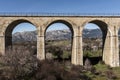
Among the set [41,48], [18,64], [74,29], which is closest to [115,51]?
[74,29]

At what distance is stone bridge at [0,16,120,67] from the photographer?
200 feet

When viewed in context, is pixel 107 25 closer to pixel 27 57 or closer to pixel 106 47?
pixel 106 47

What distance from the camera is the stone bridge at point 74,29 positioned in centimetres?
6088

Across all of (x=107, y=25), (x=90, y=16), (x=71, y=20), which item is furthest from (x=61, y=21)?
(x=107, y=25)

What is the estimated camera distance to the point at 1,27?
60812 mm

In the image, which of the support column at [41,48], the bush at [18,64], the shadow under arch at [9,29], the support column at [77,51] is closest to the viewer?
the bush at [18,64]

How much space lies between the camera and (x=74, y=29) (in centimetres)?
6278

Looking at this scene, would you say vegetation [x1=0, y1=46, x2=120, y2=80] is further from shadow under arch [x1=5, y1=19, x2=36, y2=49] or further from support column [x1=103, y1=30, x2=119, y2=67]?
shadow under arch [x1=5, y1=19, x2=36, y2=49]

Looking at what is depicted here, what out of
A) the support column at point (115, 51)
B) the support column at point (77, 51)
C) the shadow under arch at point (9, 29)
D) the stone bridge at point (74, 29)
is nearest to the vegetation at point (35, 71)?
the support column at point (77, 51)

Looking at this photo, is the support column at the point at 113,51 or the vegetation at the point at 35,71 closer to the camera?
the vegetation at the point at 35,71

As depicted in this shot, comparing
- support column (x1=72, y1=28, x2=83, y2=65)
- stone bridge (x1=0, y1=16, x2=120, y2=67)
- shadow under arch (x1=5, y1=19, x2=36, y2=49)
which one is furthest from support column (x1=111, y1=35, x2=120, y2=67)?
shadow under arch (x1=5, y1=19, x2=36, y2=49)

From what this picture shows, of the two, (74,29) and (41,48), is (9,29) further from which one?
(74,29)

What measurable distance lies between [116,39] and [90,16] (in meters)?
7.98

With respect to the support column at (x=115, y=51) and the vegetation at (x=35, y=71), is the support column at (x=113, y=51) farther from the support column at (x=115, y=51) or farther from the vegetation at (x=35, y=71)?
the vegetation at (x=35, y=71)
